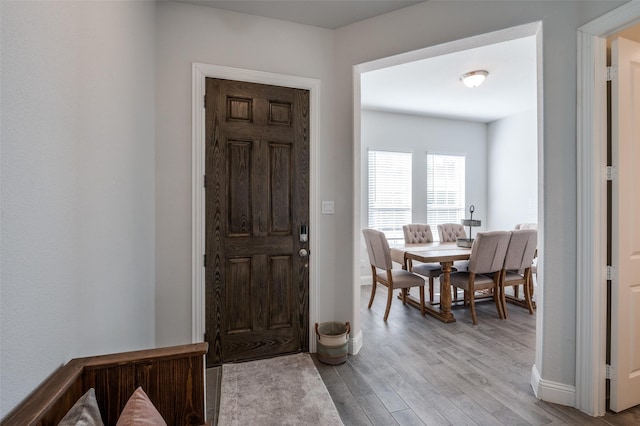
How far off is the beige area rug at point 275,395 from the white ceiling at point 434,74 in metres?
2.87

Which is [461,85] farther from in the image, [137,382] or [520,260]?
[137,382]

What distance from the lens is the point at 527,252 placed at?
3.61 meters

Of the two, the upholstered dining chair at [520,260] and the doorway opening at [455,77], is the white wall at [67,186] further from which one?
the upholstered dining chair at [520,260]

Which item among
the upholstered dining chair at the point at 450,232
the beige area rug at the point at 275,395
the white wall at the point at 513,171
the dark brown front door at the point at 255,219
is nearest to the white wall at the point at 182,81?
the dark brown front door at the point at 255,219

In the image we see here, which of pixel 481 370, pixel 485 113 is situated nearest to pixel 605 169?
pixel 481 370

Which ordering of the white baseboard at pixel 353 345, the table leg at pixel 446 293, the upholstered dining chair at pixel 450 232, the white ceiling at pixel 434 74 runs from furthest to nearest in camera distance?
1. the upholstered dining chair at pixel 450 232
2. the table leg at pixel 446 293
3. the white baseboard at pixel 353 345
4. the white ceiling at pixel 434 74

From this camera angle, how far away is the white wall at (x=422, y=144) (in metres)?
5.25

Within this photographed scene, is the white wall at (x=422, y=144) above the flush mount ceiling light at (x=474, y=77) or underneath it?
underneath

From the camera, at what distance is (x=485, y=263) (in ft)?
11.0

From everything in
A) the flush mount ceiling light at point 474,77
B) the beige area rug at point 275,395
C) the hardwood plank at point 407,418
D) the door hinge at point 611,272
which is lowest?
the hardwood plank at point 407,418

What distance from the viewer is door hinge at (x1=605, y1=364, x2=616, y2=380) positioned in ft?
6.17

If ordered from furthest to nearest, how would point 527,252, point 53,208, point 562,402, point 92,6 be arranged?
point 527,252
point 562,402
point 92,6
point 53,208

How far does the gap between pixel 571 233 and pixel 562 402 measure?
109 centimetres

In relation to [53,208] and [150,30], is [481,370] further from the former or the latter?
[150,30]
